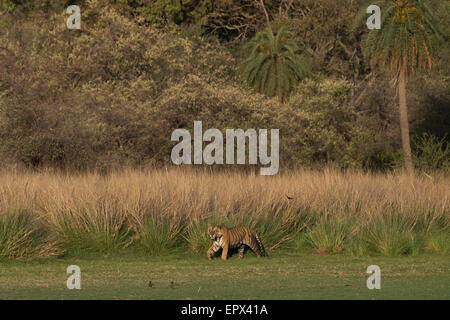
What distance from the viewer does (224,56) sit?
36.8 metres

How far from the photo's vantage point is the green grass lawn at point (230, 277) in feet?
33.7

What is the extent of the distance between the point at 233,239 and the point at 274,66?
22554 millimetres

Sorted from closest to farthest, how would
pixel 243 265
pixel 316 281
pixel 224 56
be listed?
pixel 316 281, pixel 243 265, pixel 224 56

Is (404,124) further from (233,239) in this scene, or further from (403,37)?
(233,239)

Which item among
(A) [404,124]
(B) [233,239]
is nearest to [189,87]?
(A) [404,124]

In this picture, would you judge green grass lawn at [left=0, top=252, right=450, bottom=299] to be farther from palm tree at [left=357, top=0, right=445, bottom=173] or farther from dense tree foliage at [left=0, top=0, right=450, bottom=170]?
palm tree at [left=357, top=0, right=445, bottom=173]

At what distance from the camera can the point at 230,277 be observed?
12.0 m

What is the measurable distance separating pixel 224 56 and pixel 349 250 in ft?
73.6

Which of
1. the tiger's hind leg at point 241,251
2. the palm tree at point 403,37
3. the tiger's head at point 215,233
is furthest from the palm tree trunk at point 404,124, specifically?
the tiger's head at point 215,233

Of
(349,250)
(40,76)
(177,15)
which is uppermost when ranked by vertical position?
(177,15)

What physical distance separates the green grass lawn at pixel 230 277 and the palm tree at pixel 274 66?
21056 millimetres

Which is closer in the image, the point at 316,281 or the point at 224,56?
the point at 316,281
